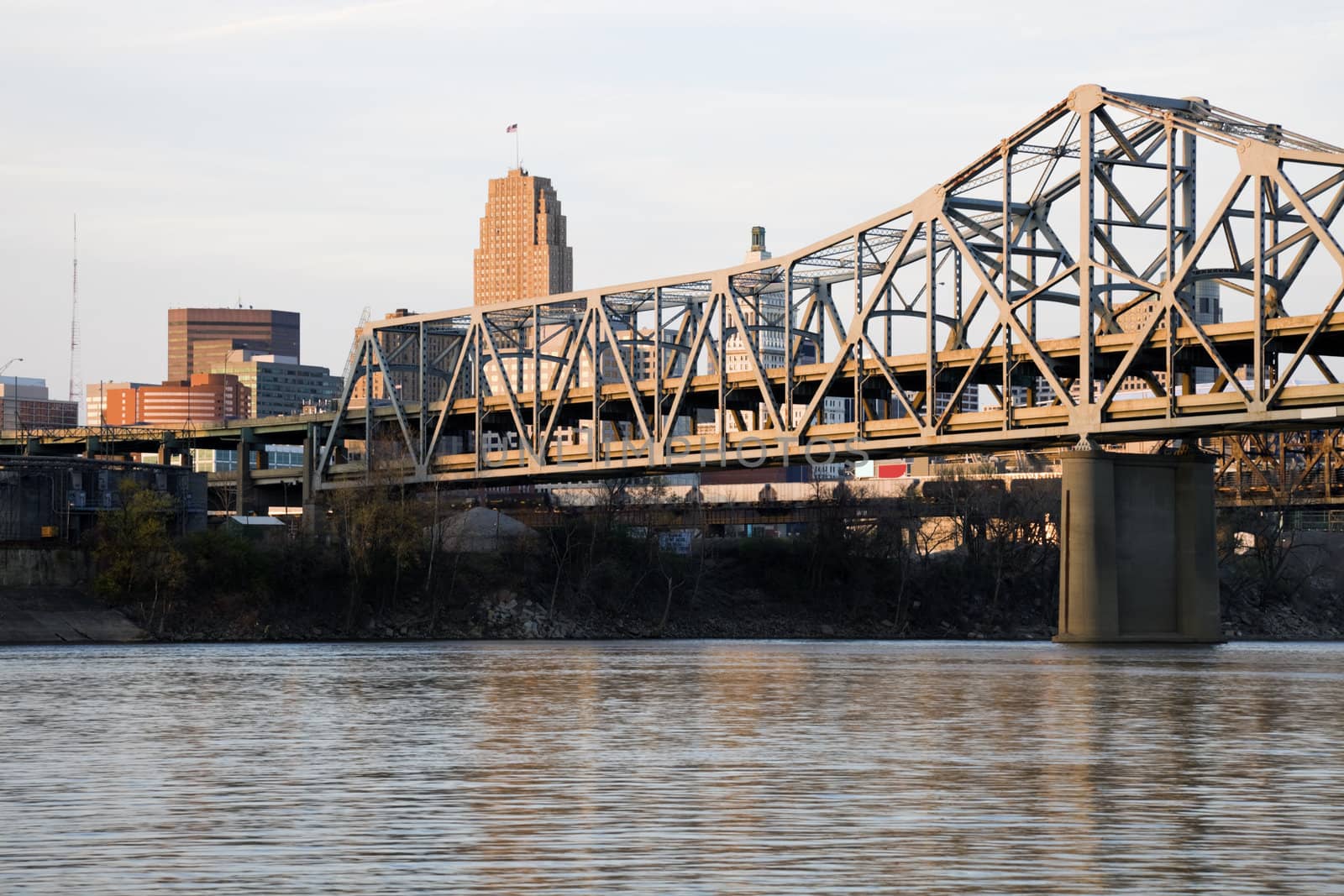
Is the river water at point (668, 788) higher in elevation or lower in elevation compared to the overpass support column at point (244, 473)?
lower

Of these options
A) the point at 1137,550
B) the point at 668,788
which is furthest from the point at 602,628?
the point at 668,788

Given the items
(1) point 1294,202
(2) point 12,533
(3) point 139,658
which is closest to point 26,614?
(2) point 12,533

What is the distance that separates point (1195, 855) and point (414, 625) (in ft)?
347

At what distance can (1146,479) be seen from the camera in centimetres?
10144

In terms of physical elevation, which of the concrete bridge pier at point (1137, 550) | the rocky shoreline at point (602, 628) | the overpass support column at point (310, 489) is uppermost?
the overpass support column at point (310, 489)

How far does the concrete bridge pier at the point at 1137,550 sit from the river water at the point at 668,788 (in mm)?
35018

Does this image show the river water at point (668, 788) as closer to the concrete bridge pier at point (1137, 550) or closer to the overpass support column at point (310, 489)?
the concrete bridge pier at point (1137, 550)

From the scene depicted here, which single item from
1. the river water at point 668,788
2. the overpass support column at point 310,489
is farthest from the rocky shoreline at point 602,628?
the river water at point 668,788

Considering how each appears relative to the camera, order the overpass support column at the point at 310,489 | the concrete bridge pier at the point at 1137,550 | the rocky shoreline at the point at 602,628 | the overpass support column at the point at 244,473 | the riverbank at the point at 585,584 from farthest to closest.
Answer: the overpass support column at the point at 244,473, the overpass support column at the point at 310,489, the rocky shoreline at the point at 602,628, the riverbank at the point at 585,584, the concrete bridge pier at the point at 1137,550

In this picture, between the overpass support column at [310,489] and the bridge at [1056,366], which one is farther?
the overpass support column at [310,489]

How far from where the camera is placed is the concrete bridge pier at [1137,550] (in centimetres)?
9831

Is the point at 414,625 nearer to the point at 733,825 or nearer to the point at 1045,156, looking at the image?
the point at 1045,156

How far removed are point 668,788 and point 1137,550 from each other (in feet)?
243

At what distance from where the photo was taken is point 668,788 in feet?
99.5
